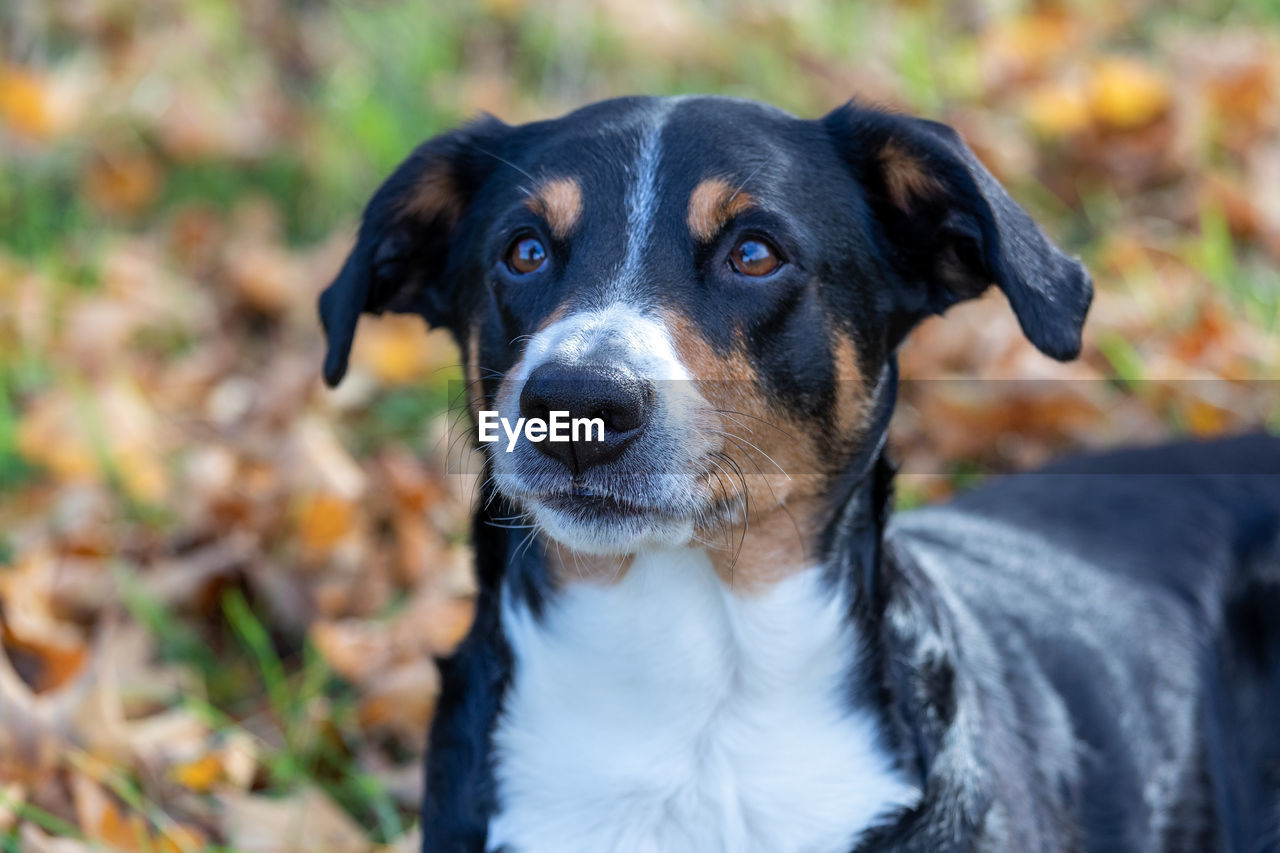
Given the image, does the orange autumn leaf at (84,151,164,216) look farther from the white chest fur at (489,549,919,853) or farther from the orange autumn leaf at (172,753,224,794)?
the white chest fur at (489,549,919,853)

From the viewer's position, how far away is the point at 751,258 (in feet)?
8.68

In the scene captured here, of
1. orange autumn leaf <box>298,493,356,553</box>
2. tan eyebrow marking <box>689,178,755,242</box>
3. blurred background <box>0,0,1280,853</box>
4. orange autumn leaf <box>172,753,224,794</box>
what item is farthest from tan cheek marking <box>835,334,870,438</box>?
orange autumn leaf <box>298,493,356,553</box>

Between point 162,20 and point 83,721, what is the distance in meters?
5.17

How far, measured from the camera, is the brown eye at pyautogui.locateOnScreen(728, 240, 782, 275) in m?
2.64

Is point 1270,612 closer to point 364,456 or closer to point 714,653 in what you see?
point 714,653

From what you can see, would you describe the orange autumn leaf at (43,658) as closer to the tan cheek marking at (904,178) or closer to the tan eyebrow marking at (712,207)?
the tan eyebrow marking at (712,207)

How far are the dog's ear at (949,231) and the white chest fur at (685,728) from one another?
0.68m

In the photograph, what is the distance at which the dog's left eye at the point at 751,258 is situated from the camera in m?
2.64

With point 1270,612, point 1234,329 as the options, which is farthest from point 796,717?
point 1234,329

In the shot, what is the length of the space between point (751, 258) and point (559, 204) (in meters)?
0.39

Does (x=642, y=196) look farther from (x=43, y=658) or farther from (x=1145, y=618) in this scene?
(x=43, y=658)

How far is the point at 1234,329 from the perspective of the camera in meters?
4.94

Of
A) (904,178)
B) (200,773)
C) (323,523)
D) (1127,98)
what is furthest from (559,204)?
(1127,98)

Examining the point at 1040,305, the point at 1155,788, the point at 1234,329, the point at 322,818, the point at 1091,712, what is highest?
the point at 1040,305
